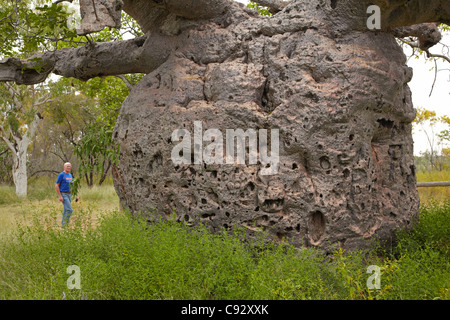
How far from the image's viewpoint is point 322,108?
4.35 metres

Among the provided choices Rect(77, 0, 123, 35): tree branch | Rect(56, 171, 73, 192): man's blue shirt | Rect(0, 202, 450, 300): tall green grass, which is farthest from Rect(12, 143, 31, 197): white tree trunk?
Rect(77, 0, 123, 35): tree branch

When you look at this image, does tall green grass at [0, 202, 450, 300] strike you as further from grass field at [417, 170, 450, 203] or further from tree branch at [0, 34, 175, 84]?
grass field at [417, 170, 450, 203]

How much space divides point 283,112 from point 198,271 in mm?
2074

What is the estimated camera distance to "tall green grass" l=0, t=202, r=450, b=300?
11.3 ft

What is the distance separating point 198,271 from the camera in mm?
3656

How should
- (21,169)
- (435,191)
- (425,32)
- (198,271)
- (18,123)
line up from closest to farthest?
1. (198,271)
2. (425,32)
3. (435,191)
4. (18,123)
5. (21,169)

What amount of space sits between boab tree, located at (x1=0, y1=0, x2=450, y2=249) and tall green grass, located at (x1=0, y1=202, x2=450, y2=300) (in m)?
0.42

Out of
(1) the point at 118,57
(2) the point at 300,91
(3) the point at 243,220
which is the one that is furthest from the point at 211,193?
(1) the point at 118,57

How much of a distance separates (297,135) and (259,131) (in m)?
0.47

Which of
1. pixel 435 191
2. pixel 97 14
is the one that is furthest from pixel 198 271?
pixel 435 191

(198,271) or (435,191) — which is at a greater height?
(435,191)

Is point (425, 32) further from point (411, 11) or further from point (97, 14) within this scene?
point (97, 14)

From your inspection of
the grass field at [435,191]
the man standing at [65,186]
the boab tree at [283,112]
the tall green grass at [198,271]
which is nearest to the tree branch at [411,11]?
the boab tree at [283,112]

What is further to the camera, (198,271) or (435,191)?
(435,191)
